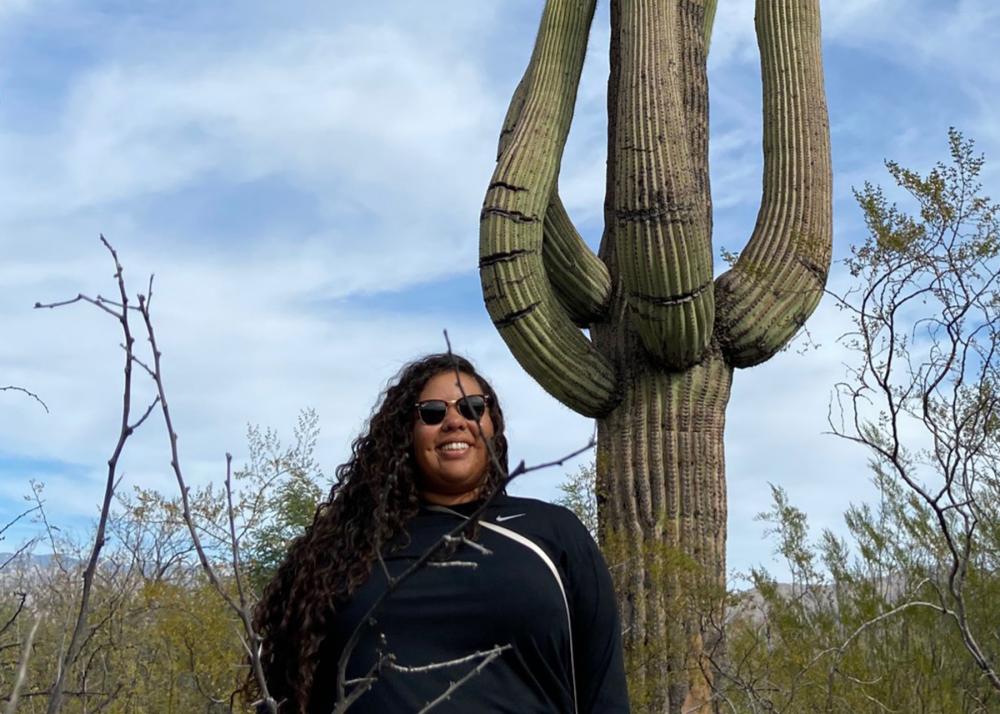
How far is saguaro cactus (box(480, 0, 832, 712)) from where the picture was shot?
5578 mm

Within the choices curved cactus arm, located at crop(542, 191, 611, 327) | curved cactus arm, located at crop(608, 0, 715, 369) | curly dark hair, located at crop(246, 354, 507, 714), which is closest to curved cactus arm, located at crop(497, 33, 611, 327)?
curved cactus arm, located at crop(542, 191, 611, 327)

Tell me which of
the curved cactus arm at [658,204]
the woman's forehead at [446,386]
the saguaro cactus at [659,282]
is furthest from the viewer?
the saguaro cactus at [659,282]

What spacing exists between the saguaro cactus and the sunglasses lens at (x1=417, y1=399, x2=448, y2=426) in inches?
135

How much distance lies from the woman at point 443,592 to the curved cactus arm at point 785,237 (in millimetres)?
4003

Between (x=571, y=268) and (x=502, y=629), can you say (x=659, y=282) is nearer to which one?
(x=571, y=268)

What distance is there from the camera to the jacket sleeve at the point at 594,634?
1991 millimetres

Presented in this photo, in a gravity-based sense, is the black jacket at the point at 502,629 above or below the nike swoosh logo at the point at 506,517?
below

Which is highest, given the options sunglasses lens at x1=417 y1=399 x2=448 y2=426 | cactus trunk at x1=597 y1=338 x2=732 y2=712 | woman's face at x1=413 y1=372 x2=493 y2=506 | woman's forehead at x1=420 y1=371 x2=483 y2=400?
cactus trunk at x1=597 y1=338 x2=732 y2=712

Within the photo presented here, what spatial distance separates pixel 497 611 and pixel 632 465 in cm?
393

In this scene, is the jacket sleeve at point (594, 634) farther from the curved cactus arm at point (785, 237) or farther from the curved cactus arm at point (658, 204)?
the curved cactus arm at point (785, 237)

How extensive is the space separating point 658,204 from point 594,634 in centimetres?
361

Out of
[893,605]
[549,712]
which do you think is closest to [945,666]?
[893,605]

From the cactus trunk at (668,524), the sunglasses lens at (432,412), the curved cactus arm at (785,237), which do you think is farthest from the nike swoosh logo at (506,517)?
the curved cactus arm at (785,237)

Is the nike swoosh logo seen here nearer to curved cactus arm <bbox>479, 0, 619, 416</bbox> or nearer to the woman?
the woman
